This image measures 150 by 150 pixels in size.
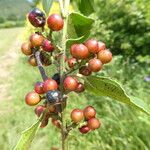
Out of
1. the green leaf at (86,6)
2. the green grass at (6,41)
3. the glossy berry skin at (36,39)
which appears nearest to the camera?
the glossy berry skin at (36,39)

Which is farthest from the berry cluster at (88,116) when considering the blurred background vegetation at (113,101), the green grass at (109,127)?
the blurred background vegetation at (113,101)

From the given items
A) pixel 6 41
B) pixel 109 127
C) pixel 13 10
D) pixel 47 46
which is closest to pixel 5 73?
pixel 109 127

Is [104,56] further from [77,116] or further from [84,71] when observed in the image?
[77,116]

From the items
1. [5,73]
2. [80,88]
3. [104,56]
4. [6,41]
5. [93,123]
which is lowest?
[6,41]

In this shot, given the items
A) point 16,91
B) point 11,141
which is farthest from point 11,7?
point 11,141

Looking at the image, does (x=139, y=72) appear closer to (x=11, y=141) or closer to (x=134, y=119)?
(x=134, y=119)

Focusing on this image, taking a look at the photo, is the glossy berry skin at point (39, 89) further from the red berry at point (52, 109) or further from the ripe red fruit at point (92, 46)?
the ripe red fruit at point (92, 46)
